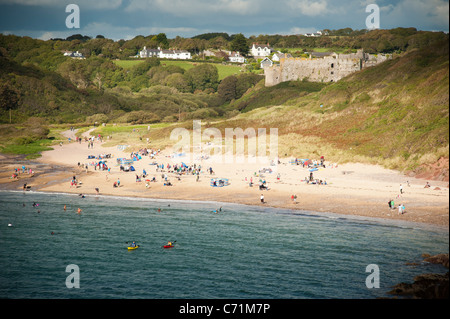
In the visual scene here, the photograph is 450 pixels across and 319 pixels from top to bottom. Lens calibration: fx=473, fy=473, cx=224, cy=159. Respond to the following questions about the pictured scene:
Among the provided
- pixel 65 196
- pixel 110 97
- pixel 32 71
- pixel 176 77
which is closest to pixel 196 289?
pixel 65 196

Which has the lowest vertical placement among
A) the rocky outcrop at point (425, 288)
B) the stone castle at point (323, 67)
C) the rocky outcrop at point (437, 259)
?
the rocky outcrop at point (425, 288)

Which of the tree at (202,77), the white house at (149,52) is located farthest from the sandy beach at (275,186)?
the white house at (149,52)

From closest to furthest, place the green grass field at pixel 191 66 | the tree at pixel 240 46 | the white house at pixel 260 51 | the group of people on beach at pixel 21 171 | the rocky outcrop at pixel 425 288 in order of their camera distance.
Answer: the rocky outcrop at pixel 425 288 < the group of people on beach at pixel 21 171 < the green grass field at pixel 191 66 < the tree at pixel 240 46 < the white house at pixel 260 51

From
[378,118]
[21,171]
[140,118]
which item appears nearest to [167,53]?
[140,118]

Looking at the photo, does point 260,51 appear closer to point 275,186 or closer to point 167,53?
point 167,53

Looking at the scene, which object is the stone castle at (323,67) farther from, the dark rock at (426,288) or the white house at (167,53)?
the white house at (167,53)

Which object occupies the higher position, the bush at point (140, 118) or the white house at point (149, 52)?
the white house at point (149, 52)
